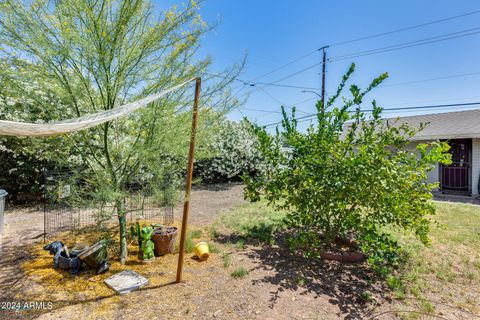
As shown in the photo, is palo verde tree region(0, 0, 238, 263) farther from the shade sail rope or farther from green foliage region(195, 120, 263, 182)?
green foliage region(195, 120, 263, 182)

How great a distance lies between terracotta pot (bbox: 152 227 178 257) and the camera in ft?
11.5

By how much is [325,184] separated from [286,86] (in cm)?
1378

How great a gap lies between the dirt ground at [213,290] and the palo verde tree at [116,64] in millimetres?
813

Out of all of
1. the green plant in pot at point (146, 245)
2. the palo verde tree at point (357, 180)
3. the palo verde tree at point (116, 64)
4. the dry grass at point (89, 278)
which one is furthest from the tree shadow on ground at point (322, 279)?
the palo verde tree at point (116, 64)

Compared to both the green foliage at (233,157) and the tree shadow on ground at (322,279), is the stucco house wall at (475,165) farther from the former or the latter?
the tree shadow on ground at (322,279)

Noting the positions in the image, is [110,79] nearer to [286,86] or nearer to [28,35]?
[28,35]

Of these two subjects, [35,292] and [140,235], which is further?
[140,235]

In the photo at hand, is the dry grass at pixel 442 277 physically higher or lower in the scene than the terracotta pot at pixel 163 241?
lower

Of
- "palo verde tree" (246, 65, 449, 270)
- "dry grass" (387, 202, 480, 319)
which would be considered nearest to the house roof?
"dry grass" (387, 202, 480, 319)

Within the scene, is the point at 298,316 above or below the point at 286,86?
below

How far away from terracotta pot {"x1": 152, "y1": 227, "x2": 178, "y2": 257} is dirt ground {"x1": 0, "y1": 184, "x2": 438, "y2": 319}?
5.3 inches

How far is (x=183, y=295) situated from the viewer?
2492 mm

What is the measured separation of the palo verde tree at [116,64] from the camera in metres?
2.54

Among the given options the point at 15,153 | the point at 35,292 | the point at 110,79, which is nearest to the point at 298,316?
the point at 35,292
